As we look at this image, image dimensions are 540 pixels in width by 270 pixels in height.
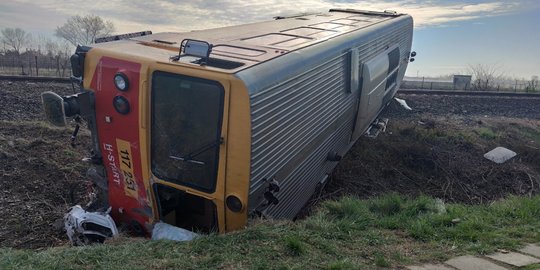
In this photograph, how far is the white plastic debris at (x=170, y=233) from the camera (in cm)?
432

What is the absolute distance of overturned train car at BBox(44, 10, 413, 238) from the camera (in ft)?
13.4

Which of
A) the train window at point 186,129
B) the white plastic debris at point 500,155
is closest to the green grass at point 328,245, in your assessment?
the train window at point 186,129

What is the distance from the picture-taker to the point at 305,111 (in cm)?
498

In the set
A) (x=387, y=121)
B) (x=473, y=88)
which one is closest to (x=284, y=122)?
(x=387, y=121)

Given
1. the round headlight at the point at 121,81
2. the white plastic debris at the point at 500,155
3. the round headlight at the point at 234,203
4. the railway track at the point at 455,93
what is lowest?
the white plastic debris at the point at 500,155

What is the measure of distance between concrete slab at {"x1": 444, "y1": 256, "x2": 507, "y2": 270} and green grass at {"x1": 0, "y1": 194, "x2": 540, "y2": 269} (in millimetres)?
91

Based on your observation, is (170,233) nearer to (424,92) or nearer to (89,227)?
(89,227)

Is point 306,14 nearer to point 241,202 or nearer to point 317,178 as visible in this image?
point 317,178

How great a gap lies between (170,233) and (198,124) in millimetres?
1115

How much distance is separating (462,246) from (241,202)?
77.3 inches

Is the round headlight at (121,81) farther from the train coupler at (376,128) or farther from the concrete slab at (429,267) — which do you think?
the train coupler at (376,128)

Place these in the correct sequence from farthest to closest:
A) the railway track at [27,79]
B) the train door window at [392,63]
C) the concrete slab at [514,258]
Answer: the railway track at [27,79], the train door window at [392,63], the concrete slab at [514,258]

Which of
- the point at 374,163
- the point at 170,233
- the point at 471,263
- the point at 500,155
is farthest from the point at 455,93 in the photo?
the point at 170,233

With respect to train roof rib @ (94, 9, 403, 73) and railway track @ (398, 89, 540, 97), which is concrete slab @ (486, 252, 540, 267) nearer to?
train roof rib @ (94, 9, 403, 73)
